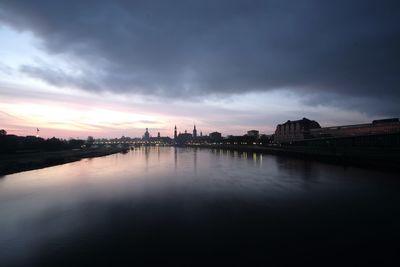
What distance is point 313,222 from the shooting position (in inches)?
531

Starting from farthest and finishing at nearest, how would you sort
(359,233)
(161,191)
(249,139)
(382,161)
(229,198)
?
(249,139), (382,161), (161,191), (229,198), (359,233)

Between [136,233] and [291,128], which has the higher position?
[291,128]

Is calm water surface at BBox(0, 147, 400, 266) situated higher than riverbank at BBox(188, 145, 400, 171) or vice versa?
riverbank at BBox(188, 145, 400, 171)

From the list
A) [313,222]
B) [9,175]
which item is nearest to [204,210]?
[313,222]

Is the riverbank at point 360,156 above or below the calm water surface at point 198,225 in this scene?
above

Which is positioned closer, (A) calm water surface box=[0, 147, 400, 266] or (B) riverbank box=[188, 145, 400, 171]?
(A) calm water surface box=[0, 147, 400, 266]

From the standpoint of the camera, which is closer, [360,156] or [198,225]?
[198,225]

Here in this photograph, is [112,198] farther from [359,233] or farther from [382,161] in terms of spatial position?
[382,161]

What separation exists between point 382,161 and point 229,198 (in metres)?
28.9

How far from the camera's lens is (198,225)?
43.3 feet

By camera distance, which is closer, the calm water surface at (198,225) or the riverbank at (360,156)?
the calm water surface at (198,225)

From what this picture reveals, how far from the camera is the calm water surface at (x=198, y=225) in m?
9.81

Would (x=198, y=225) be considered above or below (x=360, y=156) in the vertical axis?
below

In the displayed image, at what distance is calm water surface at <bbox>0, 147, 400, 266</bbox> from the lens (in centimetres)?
981
